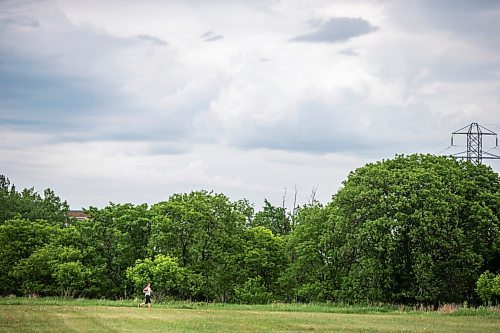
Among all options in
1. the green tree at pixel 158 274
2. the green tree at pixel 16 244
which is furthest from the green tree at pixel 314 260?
the green tree at pixel 16 244

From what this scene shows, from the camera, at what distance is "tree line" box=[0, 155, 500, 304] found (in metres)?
74.4

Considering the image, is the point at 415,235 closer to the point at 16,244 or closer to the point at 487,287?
the point at 487,287

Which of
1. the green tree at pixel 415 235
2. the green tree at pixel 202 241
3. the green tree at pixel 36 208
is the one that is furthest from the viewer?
the green tree at pixel 36 208

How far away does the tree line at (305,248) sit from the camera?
244 ft

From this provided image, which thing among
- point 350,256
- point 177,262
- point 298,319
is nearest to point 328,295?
point 350,256

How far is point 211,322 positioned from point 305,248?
35751mm

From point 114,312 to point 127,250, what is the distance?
102 ft

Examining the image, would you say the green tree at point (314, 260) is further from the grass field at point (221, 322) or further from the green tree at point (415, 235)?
the grass field at point (221, 322)

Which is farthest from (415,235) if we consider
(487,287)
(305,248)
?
(305,248)

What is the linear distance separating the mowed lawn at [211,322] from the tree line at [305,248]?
17855 millimetres

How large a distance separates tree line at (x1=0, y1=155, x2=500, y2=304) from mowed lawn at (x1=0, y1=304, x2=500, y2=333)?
17855 millimetres

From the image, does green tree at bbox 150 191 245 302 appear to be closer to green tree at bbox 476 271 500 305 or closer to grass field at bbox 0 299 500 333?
grass field at bbox 0 299 500 333

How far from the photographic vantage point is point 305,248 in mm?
81438

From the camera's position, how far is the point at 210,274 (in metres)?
83.9
